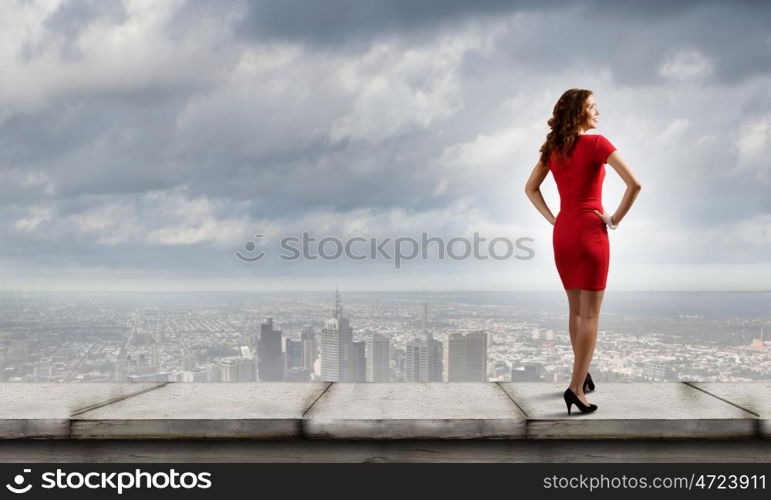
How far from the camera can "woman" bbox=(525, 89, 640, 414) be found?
3.20 m

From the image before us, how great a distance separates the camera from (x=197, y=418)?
9.95 ft

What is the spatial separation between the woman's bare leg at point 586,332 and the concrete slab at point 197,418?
1.42m

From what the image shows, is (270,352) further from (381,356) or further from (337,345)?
(381,356)

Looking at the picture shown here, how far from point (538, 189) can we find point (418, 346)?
3.76 metres

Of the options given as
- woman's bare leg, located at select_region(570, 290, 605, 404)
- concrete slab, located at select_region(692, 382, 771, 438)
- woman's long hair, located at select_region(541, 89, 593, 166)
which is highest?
woman's long hair, located at select_region(541, 89, 593, 166)

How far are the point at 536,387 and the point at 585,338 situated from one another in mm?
729

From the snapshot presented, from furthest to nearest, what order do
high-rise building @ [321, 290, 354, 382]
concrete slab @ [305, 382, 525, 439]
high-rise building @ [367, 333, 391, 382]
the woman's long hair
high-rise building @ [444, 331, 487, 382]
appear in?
high-rise building @ [367, 333, 391, 382] → high-rise building @ [321, 290, 354, 382] → high-rise building @ [444, 331, 487, 382] → the woman's long hair → concrete slab @ [305, 382, 525, 439]

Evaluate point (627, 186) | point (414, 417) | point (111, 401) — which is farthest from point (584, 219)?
point (111, 401)

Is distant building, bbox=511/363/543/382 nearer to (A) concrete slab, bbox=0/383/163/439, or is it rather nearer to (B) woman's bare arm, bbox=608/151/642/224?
(B) woman's bare arm, bbox=608/151/642/224

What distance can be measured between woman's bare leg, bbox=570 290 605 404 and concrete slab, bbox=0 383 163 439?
8.30ft

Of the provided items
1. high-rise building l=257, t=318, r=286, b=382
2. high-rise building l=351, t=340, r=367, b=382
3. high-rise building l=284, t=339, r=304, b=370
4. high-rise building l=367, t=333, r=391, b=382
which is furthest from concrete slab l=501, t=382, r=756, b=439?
high-rise building l=284, t=339, r=304, b=370

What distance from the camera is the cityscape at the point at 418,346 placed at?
4.46 m

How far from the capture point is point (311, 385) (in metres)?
4.00

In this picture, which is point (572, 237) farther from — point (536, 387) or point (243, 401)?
point (243, 401)
